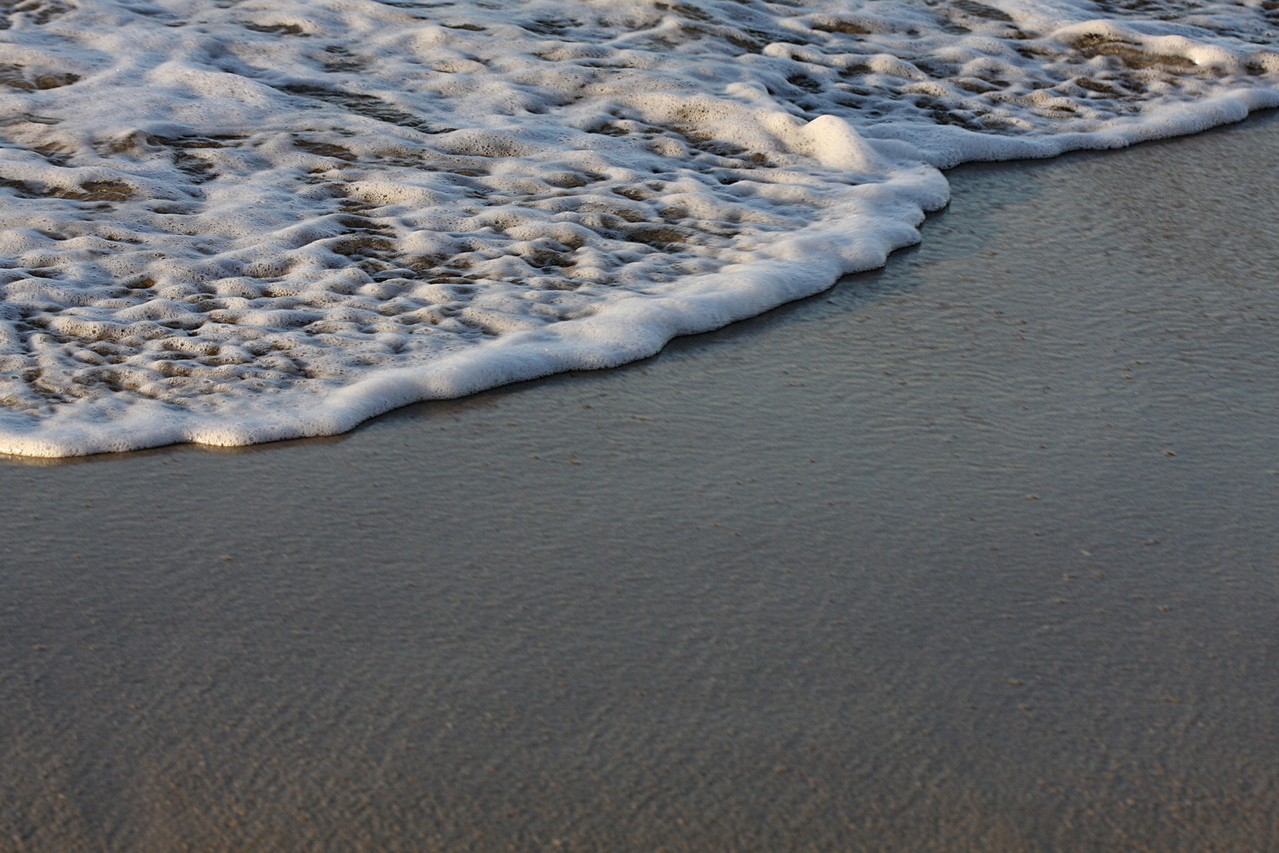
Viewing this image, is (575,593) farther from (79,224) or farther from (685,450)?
(79,224)

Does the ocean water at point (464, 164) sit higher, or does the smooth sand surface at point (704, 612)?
the smooth sand surface at point (704, 612)

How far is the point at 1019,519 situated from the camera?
8.05 feet

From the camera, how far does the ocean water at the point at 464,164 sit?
3.09 metres

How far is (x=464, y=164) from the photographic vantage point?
435 cm

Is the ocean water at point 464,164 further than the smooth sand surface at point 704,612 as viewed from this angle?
Yes

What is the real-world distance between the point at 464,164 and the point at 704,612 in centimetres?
249

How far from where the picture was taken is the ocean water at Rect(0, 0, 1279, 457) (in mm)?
3090

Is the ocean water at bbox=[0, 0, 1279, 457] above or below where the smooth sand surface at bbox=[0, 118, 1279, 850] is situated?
below

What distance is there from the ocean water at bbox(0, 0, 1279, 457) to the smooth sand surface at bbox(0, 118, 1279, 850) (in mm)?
294

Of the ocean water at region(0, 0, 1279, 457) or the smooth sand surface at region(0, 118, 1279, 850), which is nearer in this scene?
the smooth sand surface at region(0, 118, 1279, 850)

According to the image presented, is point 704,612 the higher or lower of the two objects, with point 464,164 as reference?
higher

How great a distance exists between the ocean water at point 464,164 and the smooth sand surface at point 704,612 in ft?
0.96

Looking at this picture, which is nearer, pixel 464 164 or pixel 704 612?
pixel 704 612

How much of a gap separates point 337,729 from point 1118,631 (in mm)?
1147
